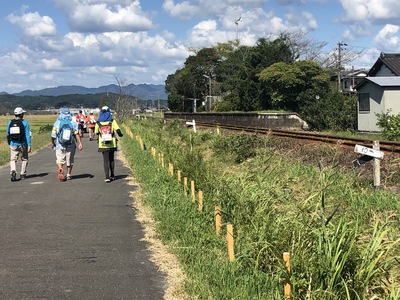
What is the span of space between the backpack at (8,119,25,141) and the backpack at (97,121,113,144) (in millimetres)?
1932

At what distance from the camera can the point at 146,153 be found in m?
14.8

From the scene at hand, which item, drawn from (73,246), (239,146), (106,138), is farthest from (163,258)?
(239,146)

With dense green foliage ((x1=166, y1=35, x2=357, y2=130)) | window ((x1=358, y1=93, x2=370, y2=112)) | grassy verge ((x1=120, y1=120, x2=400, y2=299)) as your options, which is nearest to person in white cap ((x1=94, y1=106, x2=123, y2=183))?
grassy verge ((x1=120, y1=120, x2=400, y2=299))

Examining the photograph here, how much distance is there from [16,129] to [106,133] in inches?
85.3

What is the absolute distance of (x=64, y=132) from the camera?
1081 centimetres

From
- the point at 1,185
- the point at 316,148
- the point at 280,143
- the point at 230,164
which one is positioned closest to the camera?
the point at 1,185

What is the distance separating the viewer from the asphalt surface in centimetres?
438

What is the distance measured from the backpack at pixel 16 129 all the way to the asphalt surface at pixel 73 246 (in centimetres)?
140

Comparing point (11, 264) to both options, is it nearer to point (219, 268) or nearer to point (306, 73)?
point (219, 268)

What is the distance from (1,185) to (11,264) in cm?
611

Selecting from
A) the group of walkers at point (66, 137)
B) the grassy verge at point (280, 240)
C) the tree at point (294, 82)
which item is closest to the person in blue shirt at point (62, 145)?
the group of walkers at point (66, 137)

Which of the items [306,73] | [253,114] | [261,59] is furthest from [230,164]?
[261,59]

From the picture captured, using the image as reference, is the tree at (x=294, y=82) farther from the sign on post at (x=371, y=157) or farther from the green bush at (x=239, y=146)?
the sign on post at (x=371, y=157)

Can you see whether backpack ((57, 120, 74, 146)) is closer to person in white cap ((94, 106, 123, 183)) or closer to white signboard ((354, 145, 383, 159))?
person in white cap ((94, 106, 123, 183))
